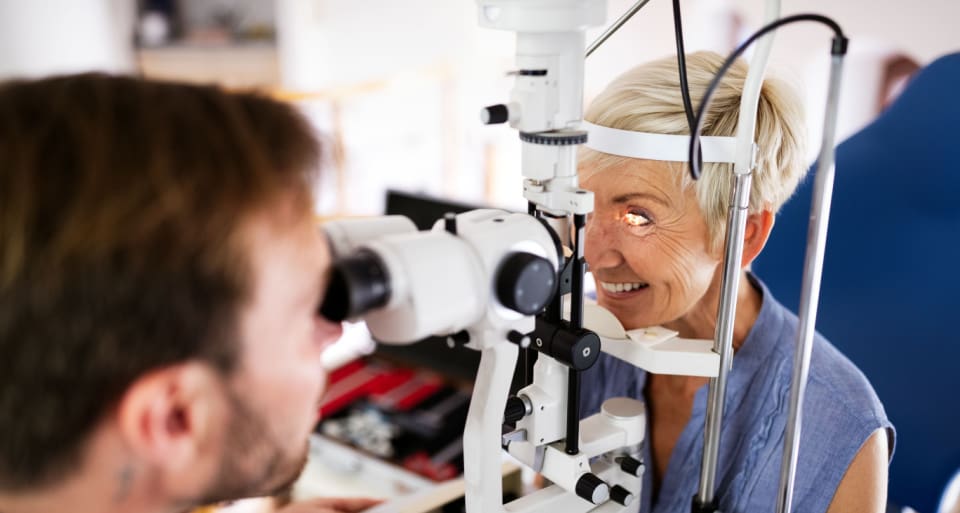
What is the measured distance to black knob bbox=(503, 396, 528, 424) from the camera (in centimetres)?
95

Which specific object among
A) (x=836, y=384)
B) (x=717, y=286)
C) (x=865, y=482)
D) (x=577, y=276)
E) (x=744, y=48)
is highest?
(x=744, y=48)

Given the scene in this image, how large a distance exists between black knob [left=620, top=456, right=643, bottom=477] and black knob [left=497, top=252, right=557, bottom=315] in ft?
1.17

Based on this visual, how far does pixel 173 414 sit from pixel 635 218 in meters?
0.70

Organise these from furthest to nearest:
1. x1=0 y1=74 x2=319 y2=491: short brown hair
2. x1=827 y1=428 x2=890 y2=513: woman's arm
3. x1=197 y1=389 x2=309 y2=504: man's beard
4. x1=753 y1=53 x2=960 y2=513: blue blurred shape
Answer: x1=753 y1=53 x2=960 y2=513: blue blurred shape → x1=827 y1=428 x2=890 y2=513: woman's arm → x1=197 y1=389 x2=309 y2=504: man's beard → x1=0 y1=74 x2=319 y2=491: short brown hair

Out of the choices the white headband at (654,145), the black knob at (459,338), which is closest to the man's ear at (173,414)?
the black knob at (459,338)

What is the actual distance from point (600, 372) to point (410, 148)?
3.63 meters

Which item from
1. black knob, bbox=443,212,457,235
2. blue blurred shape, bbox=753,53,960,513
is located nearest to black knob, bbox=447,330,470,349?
black knob, bbox=443,212,457,235

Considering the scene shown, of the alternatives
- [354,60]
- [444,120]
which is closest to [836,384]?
[444,120]

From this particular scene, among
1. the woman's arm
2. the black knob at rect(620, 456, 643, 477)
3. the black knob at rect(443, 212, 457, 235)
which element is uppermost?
the black knob at rect(443, 212, 457, 235)

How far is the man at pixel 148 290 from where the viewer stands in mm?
623

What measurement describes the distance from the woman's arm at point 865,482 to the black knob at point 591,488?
351 millimetres

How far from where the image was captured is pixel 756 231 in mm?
1173

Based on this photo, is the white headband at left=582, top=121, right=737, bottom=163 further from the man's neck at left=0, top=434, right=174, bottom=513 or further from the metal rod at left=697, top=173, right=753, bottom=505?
the man's neck at left=0, top=434, right=174, bottom=513

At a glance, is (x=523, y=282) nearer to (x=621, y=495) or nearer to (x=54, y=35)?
(x=621, y=495)
